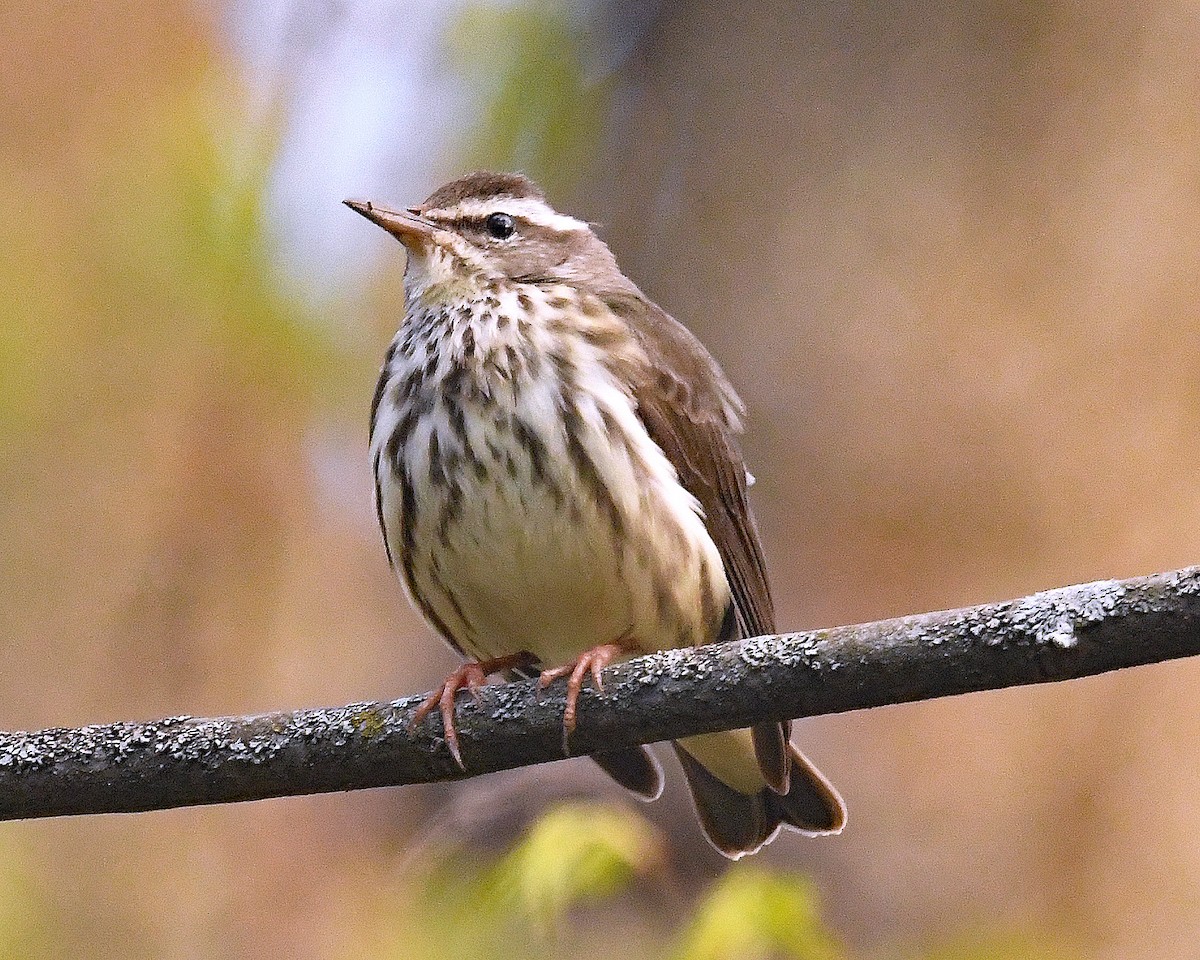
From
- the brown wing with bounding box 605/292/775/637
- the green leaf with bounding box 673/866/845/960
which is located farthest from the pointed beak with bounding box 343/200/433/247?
the green leaf with bounding box 673/866/845/960

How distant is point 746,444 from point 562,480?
1318mm

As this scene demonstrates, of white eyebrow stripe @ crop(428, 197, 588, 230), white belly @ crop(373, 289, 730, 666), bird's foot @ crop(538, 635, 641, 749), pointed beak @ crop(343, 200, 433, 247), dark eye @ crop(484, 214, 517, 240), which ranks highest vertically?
A: white eyebrow stripe @ crop(428, 197, 588, 230)

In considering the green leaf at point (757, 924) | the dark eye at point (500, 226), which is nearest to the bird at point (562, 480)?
the dark eye at point (500, 226)

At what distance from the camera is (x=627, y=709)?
3.02 metres

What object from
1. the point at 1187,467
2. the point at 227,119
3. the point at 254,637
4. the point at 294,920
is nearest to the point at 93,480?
the point at 254,637

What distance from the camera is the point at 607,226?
18.0 feet

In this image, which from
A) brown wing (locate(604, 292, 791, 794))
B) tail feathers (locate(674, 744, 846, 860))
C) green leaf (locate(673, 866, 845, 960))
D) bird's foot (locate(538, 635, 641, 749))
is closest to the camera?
bird's foot (locate(538, 635, 641, 749))

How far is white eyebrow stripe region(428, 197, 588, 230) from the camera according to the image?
4.57m

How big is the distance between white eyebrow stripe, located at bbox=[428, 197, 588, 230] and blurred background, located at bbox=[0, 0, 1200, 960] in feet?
2.06

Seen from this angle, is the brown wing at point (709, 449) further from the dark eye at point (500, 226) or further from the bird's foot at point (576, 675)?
the bird's foot at point (576, 675)

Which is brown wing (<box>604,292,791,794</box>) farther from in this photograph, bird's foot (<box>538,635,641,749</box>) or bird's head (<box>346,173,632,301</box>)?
bird's foot (<box>538,635,641,749</box>)

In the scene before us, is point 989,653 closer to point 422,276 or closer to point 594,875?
point 594,875

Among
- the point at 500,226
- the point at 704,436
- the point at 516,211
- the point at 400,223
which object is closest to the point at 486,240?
the point at 500,226

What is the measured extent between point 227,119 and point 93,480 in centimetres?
150
